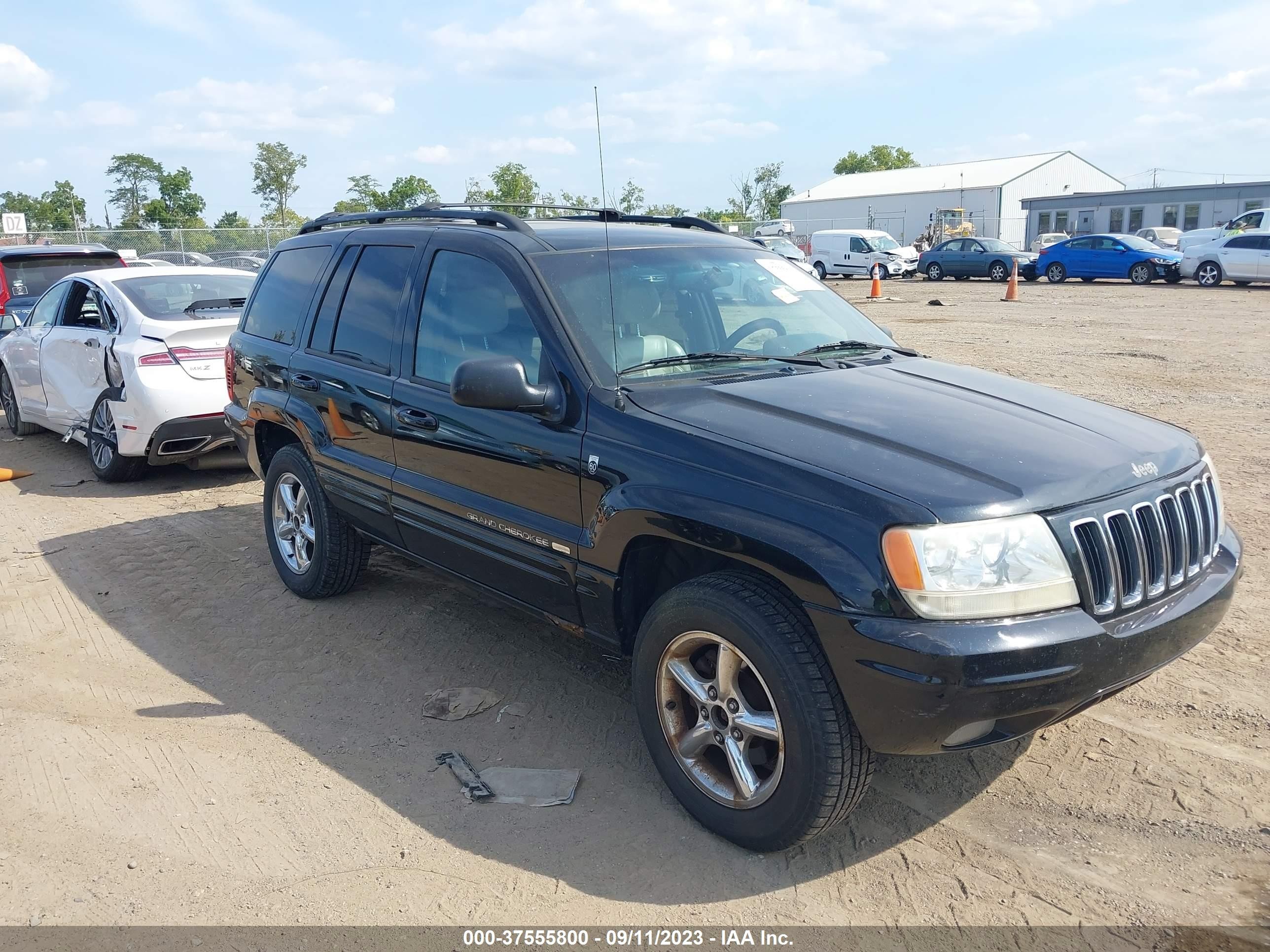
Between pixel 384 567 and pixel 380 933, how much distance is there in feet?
11.0

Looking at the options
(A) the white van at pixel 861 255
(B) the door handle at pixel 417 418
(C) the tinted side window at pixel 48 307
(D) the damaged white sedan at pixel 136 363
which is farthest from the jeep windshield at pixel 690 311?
(A) the white van at pixel 861 255

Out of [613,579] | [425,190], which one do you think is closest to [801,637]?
[613,579]

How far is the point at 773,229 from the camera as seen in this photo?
45.7 meters

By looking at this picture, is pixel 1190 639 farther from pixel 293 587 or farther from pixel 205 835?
pixel 293 587

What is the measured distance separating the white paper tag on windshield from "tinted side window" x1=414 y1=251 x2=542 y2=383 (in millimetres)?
1244

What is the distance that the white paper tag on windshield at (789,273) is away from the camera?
469 cm

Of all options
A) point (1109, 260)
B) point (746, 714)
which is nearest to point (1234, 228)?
Answer: point (1109, 260)

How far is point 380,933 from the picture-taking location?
2.97 m

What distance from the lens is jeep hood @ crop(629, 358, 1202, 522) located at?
2945mm

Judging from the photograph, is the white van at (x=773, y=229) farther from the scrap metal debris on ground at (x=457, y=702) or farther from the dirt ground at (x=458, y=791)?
the scrap metal debris on ground at (x=457, y=702)

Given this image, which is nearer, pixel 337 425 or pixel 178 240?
pixel 337 425

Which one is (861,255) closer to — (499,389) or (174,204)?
(499,389)

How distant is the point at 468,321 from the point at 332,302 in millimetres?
1249

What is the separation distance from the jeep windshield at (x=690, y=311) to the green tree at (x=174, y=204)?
5755cm
